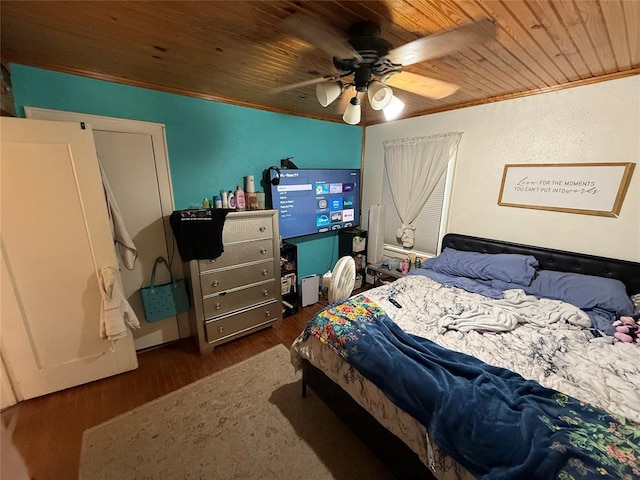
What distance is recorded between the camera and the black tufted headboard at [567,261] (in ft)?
6.48

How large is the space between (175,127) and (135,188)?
2.12 ft

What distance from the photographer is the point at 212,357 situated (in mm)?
2379

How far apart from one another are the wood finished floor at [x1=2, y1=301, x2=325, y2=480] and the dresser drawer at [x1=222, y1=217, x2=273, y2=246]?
107 cm

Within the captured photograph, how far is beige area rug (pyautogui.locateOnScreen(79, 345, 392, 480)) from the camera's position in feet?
4.80

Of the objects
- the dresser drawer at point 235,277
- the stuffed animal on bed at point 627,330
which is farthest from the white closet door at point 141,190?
the stuffed animal on bed at point 627,330

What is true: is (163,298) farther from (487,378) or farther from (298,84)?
(487,378)

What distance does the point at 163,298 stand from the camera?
2.36 metres

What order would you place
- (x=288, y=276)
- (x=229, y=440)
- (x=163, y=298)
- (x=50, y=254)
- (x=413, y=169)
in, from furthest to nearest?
(x=413, y=169)
(x=288, y=276)
(x=163, y=298)
(x=50, y=254)
(x=229, y=440)

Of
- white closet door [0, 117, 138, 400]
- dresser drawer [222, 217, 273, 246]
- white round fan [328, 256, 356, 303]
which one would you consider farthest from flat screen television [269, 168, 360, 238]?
white closet door [0, 117, 138, 400]

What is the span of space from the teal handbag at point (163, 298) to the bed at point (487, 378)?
4.33ft

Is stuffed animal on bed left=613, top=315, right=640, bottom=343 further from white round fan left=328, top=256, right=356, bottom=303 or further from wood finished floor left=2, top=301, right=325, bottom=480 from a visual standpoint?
wood finished floor left=2, top=301, right=325, bottom=480

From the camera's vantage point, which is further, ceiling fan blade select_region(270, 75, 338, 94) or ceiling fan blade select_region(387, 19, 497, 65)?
ceiling fan blade select_region(270, 75, 338, 94)

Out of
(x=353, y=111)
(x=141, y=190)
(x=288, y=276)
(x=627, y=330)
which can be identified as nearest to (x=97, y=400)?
(x=141, y=190)

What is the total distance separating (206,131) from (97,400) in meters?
2.38
